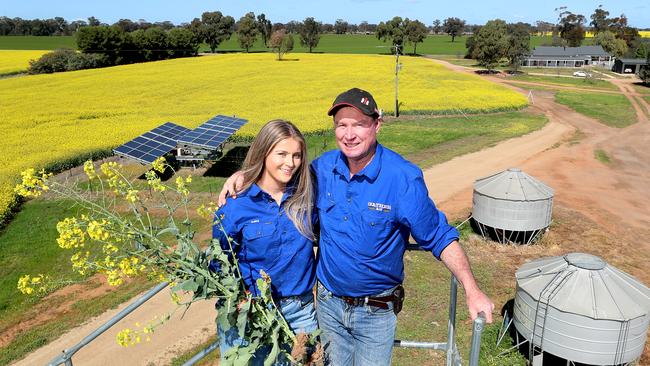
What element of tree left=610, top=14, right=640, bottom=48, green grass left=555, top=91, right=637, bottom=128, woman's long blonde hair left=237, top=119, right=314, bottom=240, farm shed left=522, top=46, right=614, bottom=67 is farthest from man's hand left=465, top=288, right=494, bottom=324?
tree left=610, top=14, right=640, bottom=48

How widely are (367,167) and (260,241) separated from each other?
1.08m

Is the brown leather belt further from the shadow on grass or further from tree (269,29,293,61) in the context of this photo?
tree (269,29,293,61)

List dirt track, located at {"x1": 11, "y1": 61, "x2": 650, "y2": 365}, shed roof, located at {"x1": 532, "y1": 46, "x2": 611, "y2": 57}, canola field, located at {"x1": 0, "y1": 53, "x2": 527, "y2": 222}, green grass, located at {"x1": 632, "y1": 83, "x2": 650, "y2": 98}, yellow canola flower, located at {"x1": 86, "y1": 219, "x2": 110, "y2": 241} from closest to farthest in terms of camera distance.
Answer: yellow canola flower, located at {"x1": 86, "y1": 219, "x2": 110, "y2": 241}
dirt track, located at {"x1": 11, "y1": 61, "x2": 650, "y2": 365}
canola field, located at {"x1": 0, "y1": 53, "x2": 527, "y2": 222}
green grass, located at {"x1": 632, "y1": 83, "x2": 650, "y2": 98}
shed roof, located at {"x1": 532, "y1": 46, "x2": 611, "y2": 57}

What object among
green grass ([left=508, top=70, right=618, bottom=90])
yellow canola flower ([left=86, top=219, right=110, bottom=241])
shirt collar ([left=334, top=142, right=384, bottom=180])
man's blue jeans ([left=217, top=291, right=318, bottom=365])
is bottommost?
green grass ([left=508, top=70, right=618, bottom=90])

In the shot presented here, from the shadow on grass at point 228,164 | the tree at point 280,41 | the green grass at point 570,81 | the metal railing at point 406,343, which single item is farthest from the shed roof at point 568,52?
the metal railing at point 406,343

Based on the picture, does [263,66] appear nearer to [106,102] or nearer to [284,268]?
[106,102]

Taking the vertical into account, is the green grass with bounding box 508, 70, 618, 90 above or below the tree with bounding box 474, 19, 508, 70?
below

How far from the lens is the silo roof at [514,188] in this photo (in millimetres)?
14578

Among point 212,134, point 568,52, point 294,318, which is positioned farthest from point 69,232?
point 568,52

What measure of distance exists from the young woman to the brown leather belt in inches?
17.6

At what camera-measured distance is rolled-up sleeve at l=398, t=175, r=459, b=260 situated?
3873 mm

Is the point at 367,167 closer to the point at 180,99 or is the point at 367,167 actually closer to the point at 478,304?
the point at 478,304

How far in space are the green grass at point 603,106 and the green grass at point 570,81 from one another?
332 inches

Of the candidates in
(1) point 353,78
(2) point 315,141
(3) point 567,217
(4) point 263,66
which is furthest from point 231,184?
(4) point 263,66
